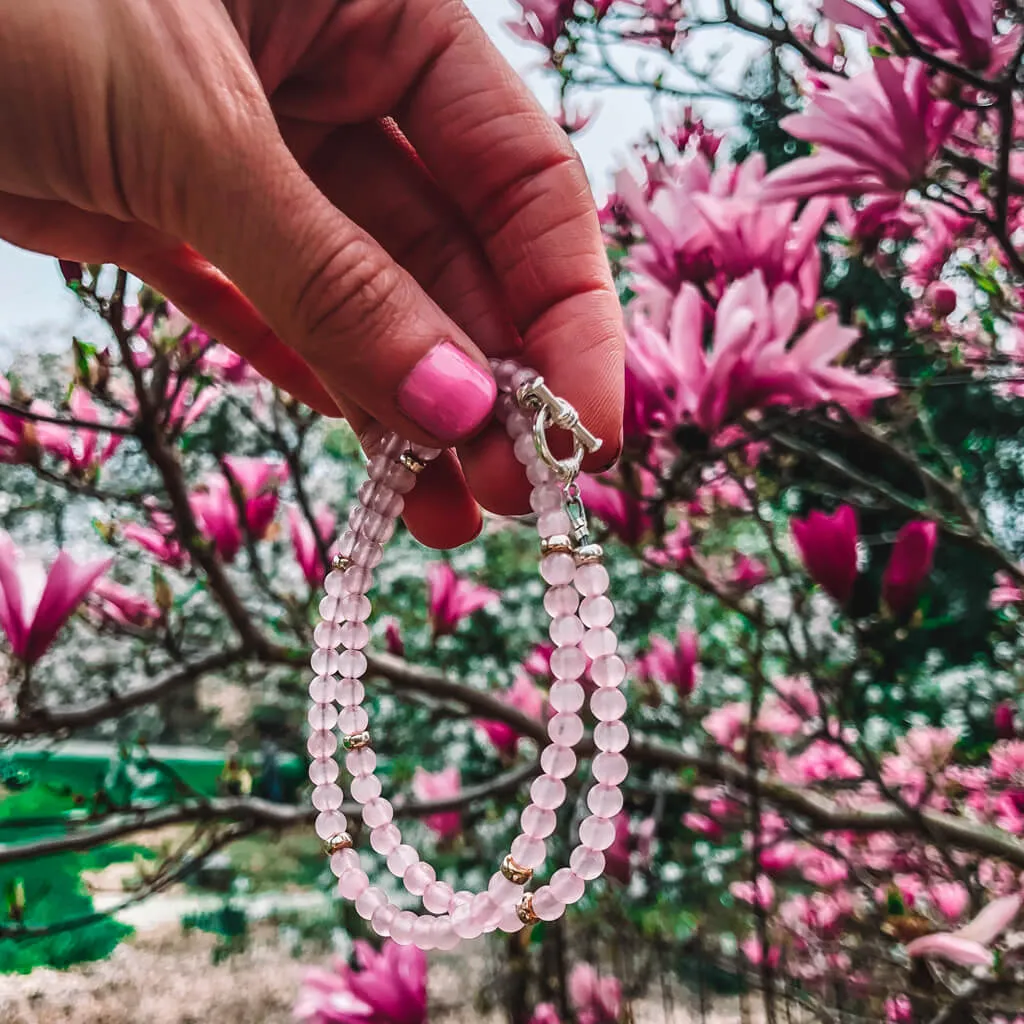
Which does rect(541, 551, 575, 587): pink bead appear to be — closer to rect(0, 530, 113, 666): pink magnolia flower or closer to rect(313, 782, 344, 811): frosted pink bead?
rect(313, 782, 344, 811): frosted pink bead

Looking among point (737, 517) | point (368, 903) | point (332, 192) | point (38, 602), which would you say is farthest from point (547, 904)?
point (737, 517)

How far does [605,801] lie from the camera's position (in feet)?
1.29

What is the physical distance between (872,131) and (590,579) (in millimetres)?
417

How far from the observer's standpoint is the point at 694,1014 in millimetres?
1458

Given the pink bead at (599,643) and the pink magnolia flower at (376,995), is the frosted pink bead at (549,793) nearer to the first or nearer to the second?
the pink bead at (599,643)

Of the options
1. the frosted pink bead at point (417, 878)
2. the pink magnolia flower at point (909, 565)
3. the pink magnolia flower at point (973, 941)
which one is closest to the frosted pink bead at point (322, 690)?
the frosted pink bead at point (417, 878)

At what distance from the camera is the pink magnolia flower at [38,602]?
0.83m

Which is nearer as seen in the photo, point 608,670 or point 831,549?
point 608,670

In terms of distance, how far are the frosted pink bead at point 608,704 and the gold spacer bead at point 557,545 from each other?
71 millimetres

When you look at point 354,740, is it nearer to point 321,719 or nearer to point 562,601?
point 321,719

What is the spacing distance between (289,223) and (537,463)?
0.16m

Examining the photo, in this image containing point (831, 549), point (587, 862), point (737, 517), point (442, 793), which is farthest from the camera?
point (442, 793)

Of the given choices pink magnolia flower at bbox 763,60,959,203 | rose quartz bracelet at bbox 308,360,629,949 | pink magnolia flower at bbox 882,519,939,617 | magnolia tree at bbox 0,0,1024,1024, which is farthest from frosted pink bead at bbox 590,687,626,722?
pink magnolia flower at bbox 882,519,939,617

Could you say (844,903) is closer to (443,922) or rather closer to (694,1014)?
(694,1014)
